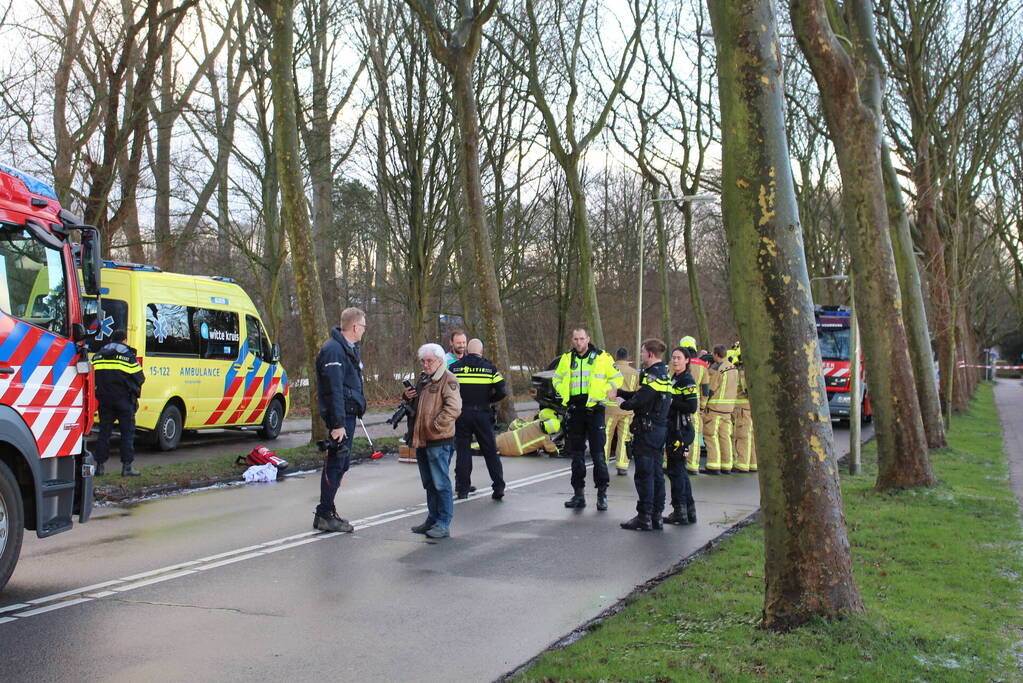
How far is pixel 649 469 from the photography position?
9672mm

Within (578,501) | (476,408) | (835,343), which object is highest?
(835,343)

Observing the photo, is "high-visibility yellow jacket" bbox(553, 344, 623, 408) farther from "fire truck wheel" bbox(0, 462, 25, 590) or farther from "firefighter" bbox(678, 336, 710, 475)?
"fire truck wheel" bbox(0, 462, 25, 590)

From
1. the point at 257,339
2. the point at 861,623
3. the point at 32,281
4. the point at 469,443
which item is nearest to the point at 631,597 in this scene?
the point at 861,623

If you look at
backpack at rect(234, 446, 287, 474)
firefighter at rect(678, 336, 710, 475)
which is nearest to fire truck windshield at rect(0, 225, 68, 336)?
backpack at rect(234, 446, 287, 474)

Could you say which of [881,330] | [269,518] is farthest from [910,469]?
[269,518]

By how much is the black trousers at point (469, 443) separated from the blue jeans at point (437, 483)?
2.22 meters

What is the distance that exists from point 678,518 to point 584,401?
66.5 inches

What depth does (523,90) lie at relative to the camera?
97.4 ft

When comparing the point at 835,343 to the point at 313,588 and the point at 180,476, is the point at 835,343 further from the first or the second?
the point at 313,588

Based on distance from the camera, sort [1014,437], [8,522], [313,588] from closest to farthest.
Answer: [8,522] < [313,588] < [1014,437]

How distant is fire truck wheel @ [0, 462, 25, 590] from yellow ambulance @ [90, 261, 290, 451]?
7914mm

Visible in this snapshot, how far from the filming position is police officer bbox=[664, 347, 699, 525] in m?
9.95

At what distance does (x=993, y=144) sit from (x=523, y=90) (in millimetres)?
13001

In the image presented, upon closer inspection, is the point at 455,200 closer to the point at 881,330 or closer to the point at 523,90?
the point at 523,90
